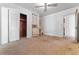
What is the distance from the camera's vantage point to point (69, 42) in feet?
7.17

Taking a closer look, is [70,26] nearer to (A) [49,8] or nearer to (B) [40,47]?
(A) [49,8]

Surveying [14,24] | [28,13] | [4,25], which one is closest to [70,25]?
[28,13]

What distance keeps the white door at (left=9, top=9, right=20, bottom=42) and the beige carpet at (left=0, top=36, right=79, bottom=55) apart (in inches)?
4.8

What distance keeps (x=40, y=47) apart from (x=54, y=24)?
0.58 m

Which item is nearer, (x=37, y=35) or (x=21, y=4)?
(x=21, y=4)

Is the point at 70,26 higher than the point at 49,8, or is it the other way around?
the point at 49,8

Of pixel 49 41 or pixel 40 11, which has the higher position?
pixel 40 11

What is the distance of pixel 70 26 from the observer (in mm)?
2227

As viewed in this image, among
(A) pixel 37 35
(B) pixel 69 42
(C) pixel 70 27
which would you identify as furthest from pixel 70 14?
(A) pixel 37 35

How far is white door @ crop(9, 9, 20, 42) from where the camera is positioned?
2104 mm

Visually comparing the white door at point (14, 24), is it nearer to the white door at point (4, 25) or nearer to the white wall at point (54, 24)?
the white door at point (4, 25)

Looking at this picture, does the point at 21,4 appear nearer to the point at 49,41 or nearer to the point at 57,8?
the point at 57,8

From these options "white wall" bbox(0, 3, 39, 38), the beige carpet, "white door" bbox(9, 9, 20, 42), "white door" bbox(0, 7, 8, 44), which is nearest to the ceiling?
"white wall" bbox(0, 3, 39, 38)
